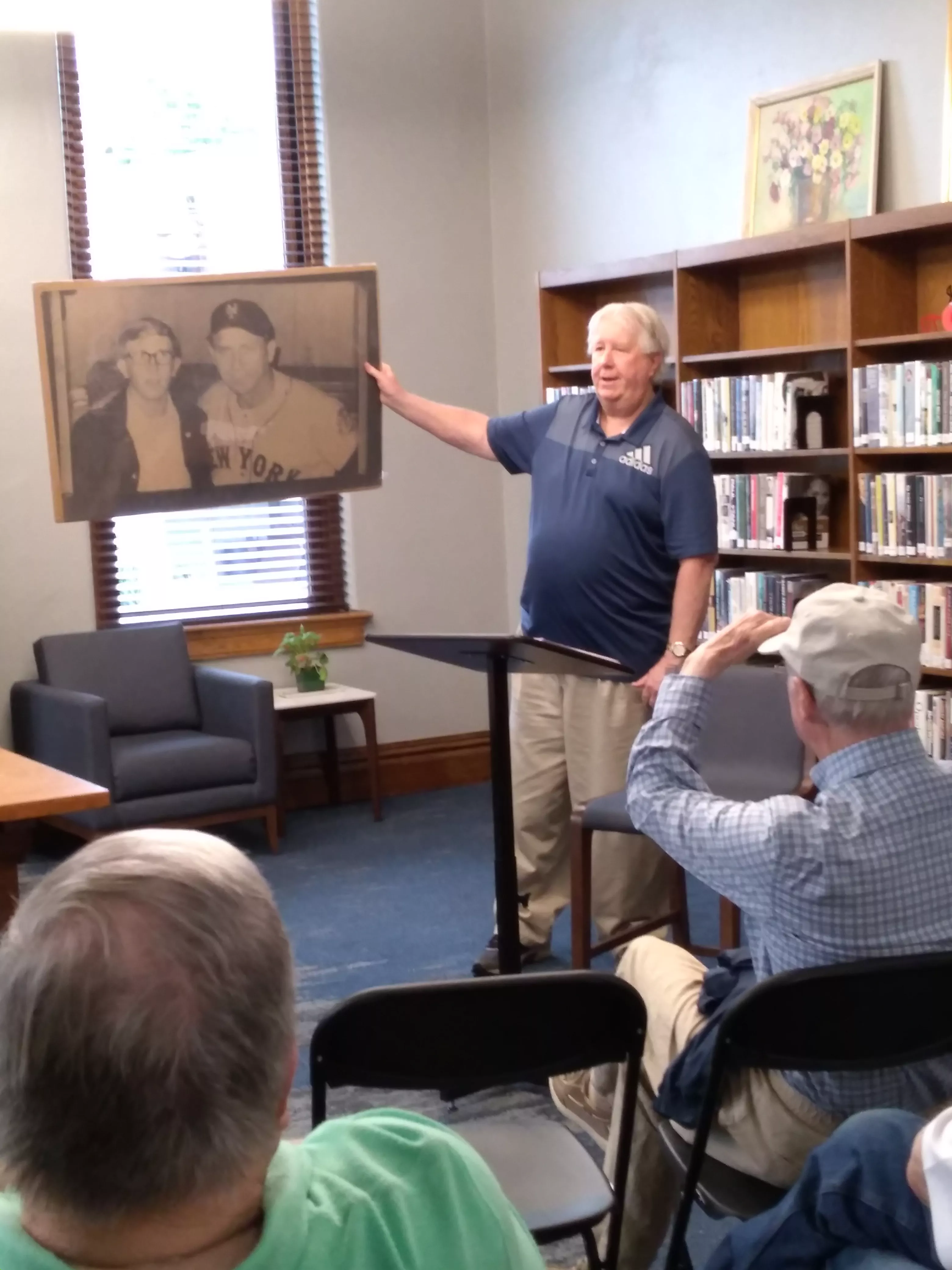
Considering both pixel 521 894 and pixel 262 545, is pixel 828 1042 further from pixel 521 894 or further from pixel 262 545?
pixel 262 545

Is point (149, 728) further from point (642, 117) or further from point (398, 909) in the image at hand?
point (642, 117)

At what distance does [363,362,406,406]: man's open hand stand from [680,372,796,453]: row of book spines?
5.03ft

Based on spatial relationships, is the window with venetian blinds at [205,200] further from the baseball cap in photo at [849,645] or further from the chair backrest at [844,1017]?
the chair backrest at [844,1017]

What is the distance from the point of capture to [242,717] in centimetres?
560

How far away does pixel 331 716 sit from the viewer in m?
6.19

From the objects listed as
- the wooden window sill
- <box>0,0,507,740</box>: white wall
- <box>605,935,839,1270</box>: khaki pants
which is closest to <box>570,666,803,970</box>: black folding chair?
<box>605,935,839,1270</box>: khaki pants

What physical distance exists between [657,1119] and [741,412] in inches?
132

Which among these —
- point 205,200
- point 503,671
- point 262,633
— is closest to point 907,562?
point 503,671

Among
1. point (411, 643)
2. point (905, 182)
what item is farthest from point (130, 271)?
point (411, 643)

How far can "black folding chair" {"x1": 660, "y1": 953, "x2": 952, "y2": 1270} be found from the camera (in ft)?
5.95

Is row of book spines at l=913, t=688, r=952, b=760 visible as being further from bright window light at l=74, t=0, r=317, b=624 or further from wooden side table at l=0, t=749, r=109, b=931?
bright window light at l=74, t=0, r=317, b=624

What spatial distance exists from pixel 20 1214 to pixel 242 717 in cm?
470

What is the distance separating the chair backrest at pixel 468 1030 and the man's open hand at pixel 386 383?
2.35 meters

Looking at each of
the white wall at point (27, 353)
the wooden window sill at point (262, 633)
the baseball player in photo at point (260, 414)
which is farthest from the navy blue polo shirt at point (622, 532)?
the white wall at point (27, 353)
